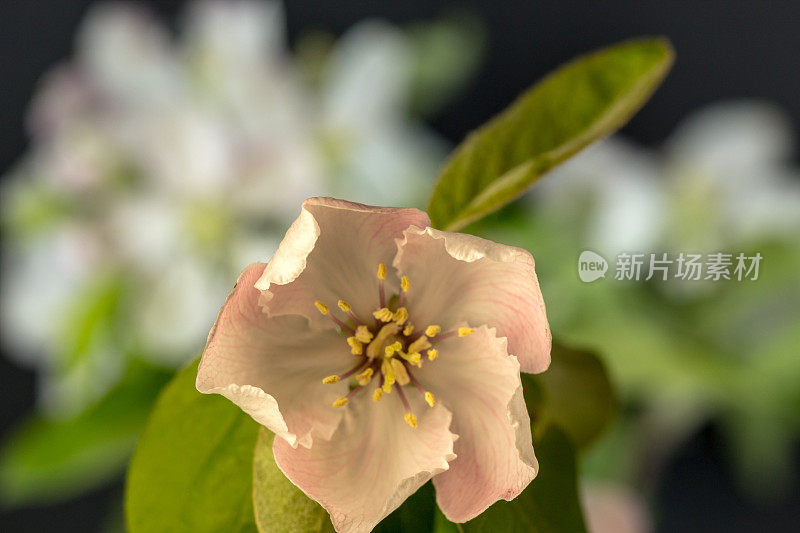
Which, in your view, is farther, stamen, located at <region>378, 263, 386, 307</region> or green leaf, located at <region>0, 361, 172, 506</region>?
green leaf, located at <region>0, 361, 172, 506</region>

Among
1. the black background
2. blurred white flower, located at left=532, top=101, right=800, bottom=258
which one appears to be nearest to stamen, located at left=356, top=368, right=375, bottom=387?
blurred white flower, located at left=532, top=101, right=800, bottom=258

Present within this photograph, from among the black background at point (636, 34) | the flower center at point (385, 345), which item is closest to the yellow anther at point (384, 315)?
the flower center at point (385, 345)

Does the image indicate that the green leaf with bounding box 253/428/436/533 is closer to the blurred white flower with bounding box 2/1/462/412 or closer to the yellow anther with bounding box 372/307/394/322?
the yellow anther with bounding box 372/307/394/322

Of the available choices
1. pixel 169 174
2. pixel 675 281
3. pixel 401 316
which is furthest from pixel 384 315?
pixel 675 281

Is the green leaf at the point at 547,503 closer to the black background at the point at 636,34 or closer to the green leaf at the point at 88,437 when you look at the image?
the green leaf at the point at 88,437

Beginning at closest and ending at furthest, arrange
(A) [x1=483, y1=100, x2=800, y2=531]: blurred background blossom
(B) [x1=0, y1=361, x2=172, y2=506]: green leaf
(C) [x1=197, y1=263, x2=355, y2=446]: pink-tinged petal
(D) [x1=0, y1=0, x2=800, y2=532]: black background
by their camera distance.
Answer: (C) [x1=197, y1=263, x2=355, y2=446]: pink-tinged petal < (B) [x1=0, y1=361, x2=172, y2=506]: green leaf < (A) [x1=483, y1=100, x2=800, y2=531]: blurred background blossom < (D) [x1=0, y1=0, x2=800, y2=532]: black background

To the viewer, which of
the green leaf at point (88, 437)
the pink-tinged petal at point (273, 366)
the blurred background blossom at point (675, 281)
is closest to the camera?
the pink-tinged petal at point (273, 366)

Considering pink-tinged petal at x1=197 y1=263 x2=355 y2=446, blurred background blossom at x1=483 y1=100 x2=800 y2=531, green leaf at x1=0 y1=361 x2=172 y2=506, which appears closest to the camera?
pink-tinged petal at x1=197 y1=263 x2=355 y2=446

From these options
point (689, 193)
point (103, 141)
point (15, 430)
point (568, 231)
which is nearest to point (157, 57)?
point (103, 141)
